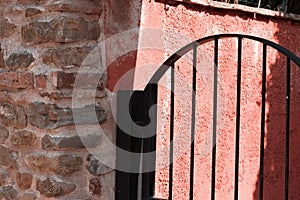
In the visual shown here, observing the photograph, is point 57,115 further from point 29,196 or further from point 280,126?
point 280,126

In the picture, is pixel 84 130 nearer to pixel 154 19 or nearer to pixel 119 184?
pixel 119 184

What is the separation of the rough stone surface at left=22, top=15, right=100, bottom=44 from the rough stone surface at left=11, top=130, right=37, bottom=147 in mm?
460

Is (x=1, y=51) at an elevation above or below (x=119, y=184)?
above

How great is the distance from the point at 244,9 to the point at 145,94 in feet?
3.75

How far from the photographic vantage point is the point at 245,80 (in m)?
3.58

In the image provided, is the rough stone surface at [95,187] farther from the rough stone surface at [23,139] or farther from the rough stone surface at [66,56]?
the rough stone surface at [66,56]

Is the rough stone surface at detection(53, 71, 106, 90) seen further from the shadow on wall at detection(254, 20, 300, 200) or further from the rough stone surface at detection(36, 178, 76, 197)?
the shadow on wall at detection(254, 20, 300, 200)

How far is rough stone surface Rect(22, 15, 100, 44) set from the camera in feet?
9.00

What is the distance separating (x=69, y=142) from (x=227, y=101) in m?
1.10

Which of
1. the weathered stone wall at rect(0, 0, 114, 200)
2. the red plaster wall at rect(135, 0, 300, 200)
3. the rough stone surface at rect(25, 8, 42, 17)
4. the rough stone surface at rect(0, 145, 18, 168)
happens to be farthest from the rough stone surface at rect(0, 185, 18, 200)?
the rough stone surface at rect(25, 8, 42, 17)

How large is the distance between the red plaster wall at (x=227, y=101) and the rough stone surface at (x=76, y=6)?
241mm

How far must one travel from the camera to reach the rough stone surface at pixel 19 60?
2871 millimetres

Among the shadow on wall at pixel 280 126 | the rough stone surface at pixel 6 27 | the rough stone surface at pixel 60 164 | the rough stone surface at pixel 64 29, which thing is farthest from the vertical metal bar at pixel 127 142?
the shadow on wall at pixel 280 126

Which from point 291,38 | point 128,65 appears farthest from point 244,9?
point 128,65
